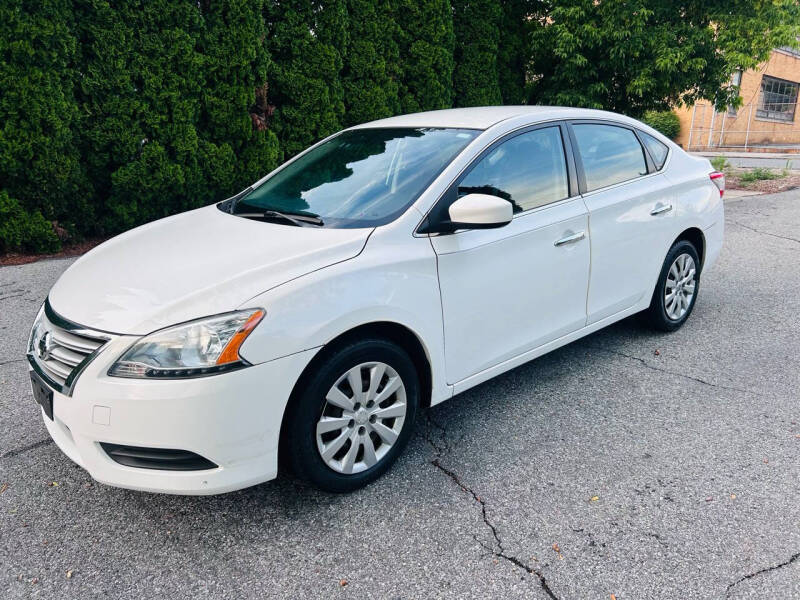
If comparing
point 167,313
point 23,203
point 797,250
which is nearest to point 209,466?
point 167,313

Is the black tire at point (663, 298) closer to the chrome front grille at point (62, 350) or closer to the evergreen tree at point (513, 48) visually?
the chrome front grille at point (62, 350)

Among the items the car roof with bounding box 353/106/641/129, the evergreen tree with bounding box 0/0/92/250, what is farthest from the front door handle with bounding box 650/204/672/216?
the evergreen tree with bounding box 0/0/92/250

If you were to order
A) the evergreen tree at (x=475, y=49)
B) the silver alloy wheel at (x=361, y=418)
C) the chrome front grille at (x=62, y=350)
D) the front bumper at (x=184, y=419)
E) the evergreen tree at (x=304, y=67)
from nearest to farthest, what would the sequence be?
the front bumper at (x=184, y=419), the chrome front grille at (x=62, y=350), the silver alloy wheel at (x=361, y=418), the evergreen tree at (x=304, y=67), the evergreen tree at (x=475, y=49)

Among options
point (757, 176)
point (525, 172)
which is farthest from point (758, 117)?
point (525, 172)

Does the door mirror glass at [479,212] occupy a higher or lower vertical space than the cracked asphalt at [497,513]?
higher

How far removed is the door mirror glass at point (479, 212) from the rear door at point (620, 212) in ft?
3.29

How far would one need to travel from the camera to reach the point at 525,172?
347 cm

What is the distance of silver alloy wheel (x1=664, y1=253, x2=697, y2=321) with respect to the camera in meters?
4.50

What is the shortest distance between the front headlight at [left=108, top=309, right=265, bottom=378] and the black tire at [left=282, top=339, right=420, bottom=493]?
1.10 feet

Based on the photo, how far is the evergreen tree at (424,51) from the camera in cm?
927

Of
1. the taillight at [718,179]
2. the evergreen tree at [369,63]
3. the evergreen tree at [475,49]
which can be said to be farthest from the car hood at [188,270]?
the evergreen tree at [475,49]

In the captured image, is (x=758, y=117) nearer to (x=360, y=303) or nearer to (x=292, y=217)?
(x=292, y=217)

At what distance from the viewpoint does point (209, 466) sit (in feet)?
7.72

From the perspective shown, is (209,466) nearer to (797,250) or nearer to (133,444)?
(133,444)
